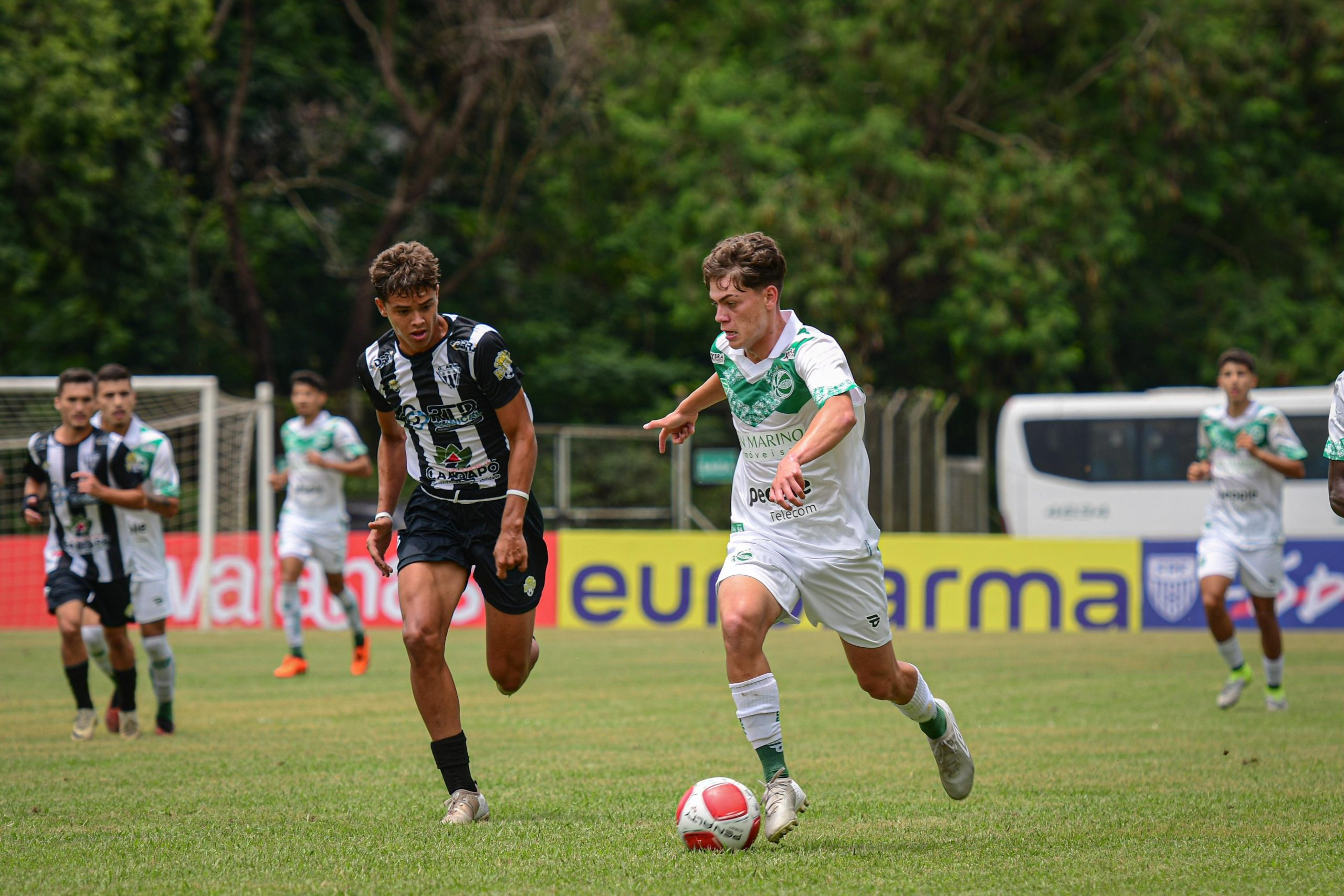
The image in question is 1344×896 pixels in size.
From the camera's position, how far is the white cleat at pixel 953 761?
20.6 ft

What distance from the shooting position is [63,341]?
89.0 feet

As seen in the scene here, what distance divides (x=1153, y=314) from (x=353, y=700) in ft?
84.2

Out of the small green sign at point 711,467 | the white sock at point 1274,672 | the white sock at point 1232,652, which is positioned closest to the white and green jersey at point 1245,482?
the white sock at point 1232,652

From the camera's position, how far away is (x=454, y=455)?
6469mm

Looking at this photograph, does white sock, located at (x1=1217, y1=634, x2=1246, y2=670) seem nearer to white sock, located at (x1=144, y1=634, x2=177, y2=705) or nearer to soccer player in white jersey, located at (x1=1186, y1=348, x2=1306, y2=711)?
soccer player in white jersey, located at (x1=1186, y1=348, x2=1306, y2=711)

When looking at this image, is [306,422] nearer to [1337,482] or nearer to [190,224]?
[1337,482]

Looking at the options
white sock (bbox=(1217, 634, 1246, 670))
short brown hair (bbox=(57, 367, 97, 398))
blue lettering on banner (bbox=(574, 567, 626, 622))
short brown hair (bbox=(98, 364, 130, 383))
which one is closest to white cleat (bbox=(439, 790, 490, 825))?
short brown hair (bbox=(57, 367, 97, 398))

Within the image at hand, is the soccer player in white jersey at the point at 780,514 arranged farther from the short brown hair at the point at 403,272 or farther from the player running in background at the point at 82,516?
the player running in background at the point at 82,516

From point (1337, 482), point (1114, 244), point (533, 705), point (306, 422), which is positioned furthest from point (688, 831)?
point (1114, 244)

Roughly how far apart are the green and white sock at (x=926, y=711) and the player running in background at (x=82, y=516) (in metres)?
4.98

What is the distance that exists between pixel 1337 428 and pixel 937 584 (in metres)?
13.0

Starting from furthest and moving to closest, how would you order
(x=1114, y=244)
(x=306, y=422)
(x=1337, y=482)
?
1. (x=1114, y=244)
2. (x=306, y=422)
3. (x=1337, y=482)

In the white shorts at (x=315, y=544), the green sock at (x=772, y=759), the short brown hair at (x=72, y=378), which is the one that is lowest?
the green sock at (x=772, y=759)

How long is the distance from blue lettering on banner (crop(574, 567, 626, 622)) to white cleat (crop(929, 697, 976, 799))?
1381 centimetres
